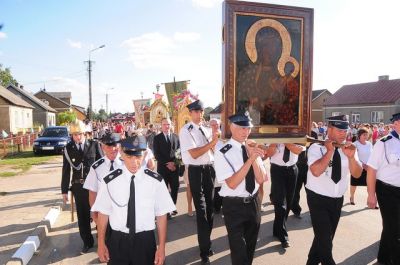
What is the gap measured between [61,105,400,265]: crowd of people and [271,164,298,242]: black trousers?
2cm

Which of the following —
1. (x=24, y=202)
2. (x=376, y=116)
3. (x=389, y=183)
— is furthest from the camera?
(x=376, y=116)

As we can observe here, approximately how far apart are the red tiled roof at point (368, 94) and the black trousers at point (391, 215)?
38514 mm

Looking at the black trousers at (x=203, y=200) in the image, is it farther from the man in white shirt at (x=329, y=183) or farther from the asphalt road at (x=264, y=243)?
the man in white shirt at (x=329, y=183)

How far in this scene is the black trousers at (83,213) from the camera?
577 cm

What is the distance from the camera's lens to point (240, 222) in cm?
381

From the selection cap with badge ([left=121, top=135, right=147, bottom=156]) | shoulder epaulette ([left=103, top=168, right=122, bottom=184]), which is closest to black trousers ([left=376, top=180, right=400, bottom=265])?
cap with badge ([left=121, top=135, right=147, bottom=156])

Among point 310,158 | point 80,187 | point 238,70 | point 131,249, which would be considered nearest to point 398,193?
point 310,158

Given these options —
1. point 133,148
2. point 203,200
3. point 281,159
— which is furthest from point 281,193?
point 133,148

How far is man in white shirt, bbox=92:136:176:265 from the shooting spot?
3.21 metres

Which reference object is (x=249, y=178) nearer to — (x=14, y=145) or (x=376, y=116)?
(x=14, y=145)

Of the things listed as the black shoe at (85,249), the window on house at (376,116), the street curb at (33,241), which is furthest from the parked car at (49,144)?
the window on house at (376,116)

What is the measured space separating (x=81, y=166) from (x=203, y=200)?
239 centimetres

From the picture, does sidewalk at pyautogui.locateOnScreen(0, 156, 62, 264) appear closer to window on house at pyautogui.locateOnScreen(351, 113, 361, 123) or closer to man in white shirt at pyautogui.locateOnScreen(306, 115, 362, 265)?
man in white shirt at pyautogui.locateOnScreen(306, 115, 362, 265)

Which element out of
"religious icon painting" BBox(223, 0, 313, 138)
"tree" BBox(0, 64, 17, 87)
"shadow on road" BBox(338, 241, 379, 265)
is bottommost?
"shadow on road" BBox(338, 241, 379, 265)
